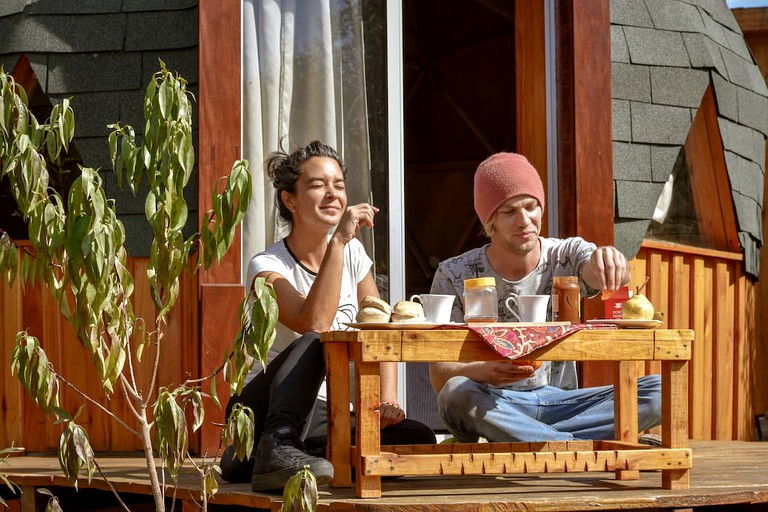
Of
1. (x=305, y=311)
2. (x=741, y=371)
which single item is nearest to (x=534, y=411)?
(x=305, y=311)

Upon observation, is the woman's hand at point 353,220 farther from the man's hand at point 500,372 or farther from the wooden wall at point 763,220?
the wooden wall at point 763,220

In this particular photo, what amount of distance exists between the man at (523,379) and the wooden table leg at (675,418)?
39 cm

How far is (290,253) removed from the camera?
366 cm

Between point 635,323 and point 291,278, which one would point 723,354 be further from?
point 291,278

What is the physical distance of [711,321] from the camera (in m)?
5.49

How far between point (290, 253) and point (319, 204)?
0.19 meters

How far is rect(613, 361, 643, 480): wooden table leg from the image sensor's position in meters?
3.40

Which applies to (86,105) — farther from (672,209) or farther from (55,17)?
(672,209)

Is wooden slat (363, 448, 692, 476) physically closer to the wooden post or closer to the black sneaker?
the black sneaker

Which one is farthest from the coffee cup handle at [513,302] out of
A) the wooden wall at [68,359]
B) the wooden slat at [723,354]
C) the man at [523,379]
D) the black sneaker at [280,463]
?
the wooden slat at [723,354]

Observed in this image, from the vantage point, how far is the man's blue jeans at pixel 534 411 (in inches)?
137

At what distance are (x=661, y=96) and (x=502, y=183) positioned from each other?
1853mm

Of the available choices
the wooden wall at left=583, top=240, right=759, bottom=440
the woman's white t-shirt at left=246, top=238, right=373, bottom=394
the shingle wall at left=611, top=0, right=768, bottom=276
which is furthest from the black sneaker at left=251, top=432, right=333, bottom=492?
the wooden wall at left=583, top=240, right=759, bottom=440

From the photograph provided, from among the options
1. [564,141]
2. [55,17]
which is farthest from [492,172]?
[55,17]
